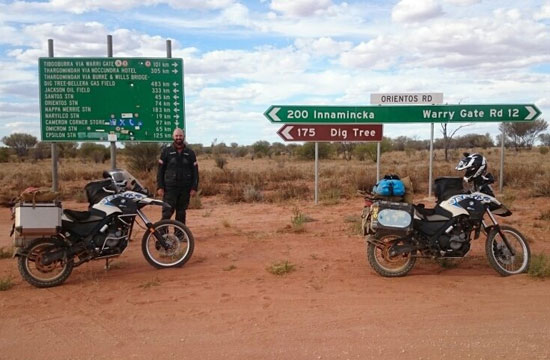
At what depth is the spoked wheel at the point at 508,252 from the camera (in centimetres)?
662

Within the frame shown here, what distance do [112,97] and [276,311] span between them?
8.68 meters

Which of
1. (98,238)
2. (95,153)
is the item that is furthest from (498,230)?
(95,153)

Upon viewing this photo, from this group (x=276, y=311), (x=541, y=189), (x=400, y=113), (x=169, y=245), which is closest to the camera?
(x=276, y=311)

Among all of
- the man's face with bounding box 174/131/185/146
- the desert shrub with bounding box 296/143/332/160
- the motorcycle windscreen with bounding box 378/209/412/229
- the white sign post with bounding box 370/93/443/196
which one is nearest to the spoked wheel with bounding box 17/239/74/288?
the man's face with bounding box 174/131/185/146

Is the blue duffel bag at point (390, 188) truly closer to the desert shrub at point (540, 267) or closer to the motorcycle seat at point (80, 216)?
the desert shrub at point (540, 267)

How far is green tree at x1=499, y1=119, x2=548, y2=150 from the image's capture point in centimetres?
4365

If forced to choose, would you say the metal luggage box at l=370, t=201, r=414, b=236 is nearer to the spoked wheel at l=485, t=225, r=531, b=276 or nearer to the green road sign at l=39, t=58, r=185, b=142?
the spoked wheel at l=485, t=225, r=531, b=276

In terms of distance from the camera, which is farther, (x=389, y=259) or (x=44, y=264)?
(x=389, y=259)

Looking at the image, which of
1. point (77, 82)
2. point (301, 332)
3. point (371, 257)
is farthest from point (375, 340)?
point (77, 82)

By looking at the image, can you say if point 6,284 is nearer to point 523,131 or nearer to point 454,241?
point 454,241

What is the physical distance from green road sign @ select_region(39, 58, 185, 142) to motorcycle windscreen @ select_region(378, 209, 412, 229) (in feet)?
23.9

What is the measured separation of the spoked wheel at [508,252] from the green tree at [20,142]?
53.4 m

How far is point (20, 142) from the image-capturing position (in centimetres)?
5291

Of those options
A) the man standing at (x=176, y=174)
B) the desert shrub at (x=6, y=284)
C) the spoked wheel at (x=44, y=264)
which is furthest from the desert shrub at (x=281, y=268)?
the desert shrub at (x=6, y=284)
